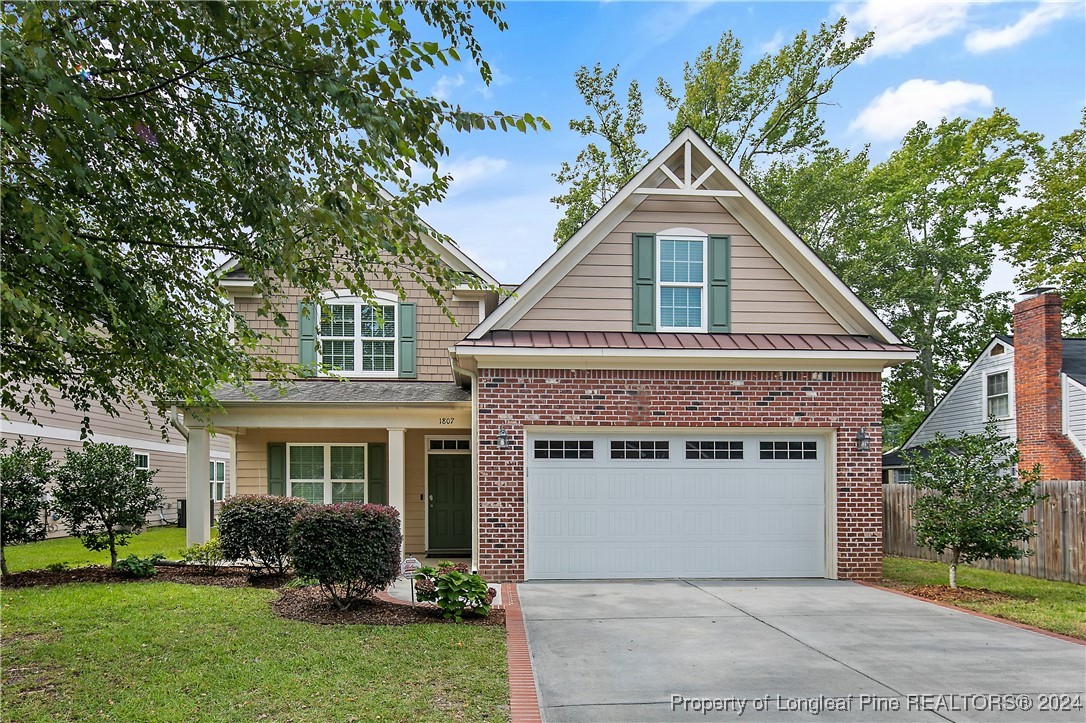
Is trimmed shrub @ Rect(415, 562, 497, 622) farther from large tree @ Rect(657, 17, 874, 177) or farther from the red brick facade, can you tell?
large tree @ Rect(657, 17, 874, 177)

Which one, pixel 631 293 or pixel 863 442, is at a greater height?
pixel 631 293

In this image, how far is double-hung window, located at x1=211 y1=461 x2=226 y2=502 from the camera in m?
26.0

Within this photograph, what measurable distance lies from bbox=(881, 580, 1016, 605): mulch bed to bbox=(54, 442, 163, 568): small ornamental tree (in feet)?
36.8

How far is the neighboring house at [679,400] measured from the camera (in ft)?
38.0

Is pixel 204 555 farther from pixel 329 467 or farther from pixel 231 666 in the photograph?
pixel 231 666

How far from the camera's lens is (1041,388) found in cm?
1947

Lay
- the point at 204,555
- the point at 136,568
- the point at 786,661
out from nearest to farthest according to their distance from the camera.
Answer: the point at 786,661 → the point at 136,568 → the point at 204,555

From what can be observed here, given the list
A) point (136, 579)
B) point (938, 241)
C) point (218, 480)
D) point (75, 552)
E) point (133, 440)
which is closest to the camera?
point (136, 579)

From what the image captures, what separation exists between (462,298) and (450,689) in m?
10.9

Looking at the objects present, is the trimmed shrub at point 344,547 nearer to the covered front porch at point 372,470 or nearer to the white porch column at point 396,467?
the white porch column at point 396,467

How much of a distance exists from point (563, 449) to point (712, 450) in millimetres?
2230

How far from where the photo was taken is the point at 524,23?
748 centimetres

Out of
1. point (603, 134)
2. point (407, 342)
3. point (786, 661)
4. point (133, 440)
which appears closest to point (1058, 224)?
point (603, 134)

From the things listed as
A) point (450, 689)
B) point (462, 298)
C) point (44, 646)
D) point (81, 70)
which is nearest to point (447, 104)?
point (81, 70)
